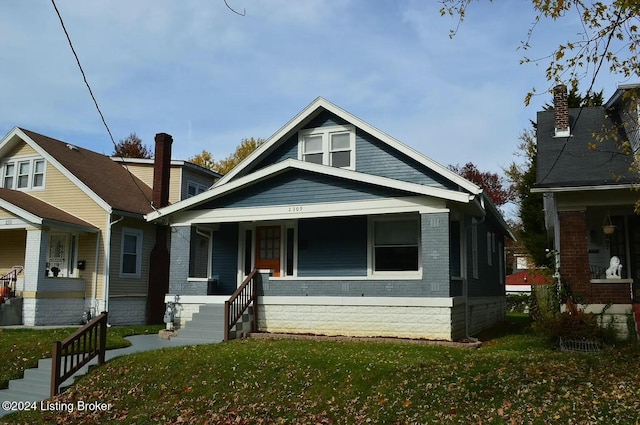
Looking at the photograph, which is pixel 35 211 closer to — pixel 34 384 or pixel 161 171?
pixel 161 171

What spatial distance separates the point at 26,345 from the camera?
14.3m

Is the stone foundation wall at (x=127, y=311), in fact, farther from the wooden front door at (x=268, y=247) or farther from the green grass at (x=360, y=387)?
the green grass at (x=360, y=387)

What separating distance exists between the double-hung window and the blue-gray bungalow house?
3 cm

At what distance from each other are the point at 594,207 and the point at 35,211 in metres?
17.6

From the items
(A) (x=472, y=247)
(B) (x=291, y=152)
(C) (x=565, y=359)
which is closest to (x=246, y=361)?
(C) (x=565, y=359)

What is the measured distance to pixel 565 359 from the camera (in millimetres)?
10648

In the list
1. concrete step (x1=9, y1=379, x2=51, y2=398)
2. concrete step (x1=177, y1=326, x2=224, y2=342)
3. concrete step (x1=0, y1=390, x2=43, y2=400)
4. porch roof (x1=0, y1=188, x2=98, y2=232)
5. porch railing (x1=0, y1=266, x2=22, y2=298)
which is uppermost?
porch roof (x1=0, y1=188, x2=98, y2=232)

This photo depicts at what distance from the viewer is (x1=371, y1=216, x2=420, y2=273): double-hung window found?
1591cm

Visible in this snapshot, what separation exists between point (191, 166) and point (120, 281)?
711cm

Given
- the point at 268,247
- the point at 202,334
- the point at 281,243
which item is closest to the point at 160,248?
the point at 268,247

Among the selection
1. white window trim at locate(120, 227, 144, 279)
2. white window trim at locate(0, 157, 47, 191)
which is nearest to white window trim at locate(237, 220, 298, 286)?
white window trim at locate(120, 227, 144, 279)

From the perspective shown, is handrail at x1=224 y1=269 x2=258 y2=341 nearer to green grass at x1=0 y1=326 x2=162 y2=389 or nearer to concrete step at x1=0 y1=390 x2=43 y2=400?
green grass at x1=0 y1=326 x2=162 y2=389

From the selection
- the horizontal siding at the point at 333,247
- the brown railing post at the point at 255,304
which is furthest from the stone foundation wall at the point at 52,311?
the horizontal siding at the point at 333,247

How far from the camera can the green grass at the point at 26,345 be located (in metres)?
12.6
